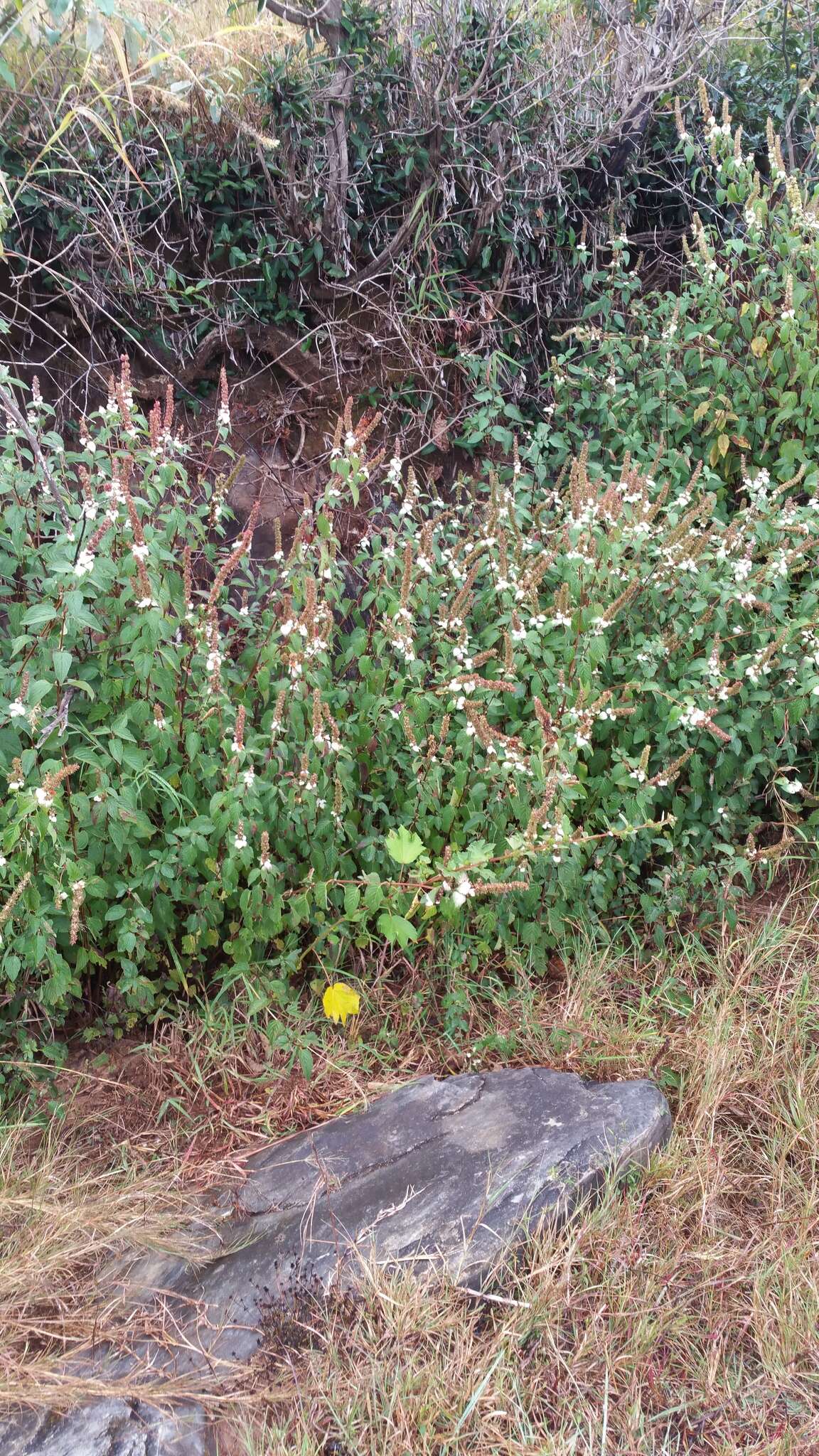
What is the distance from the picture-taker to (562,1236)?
226cm

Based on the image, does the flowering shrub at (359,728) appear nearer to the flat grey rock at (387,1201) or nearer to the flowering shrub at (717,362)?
the flat grey rock at (387,1201)

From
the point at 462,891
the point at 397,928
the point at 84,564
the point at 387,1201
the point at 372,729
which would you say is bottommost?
the point at 387,1201

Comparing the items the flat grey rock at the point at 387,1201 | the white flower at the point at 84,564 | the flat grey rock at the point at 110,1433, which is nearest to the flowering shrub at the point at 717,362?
the white flower at the point at 84,564

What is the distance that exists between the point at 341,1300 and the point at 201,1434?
0.36 m

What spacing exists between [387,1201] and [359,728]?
4.38 feet

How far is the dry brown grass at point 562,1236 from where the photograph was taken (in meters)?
1.96

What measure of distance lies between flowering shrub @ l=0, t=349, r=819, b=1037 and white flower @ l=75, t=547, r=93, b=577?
0.01 meters

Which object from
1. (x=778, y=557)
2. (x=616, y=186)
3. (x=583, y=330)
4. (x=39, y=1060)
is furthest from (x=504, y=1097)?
(x=616, y=186)

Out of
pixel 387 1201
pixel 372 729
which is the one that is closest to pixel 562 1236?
pixel 387 1201

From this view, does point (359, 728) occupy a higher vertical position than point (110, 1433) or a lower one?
higher

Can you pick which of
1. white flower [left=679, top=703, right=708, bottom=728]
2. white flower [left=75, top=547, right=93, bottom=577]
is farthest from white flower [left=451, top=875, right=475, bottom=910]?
white flower [left=75, top=547, right=93, bottom=577]

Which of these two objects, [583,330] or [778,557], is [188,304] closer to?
[583,330]

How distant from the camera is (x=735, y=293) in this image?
4.35 m

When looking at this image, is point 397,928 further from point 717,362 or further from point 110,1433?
point 717,362
